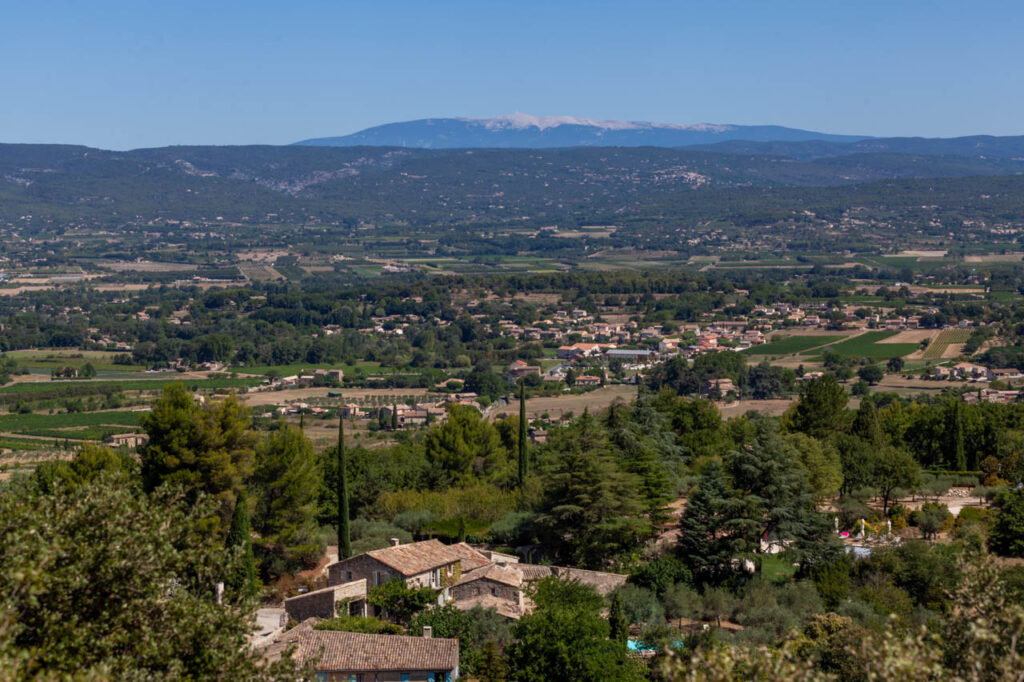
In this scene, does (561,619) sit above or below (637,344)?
above

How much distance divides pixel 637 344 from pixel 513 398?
21397 mm

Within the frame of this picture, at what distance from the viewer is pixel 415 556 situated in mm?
22203

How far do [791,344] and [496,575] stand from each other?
60892 mm

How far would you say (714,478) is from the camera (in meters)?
23.5

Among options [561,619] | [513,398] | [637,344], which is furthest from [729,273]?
[561,619]

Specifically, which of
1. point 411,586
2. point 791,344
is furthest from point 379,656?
point 791,344

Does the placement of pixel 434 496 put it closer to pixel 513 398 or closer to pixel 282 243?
pixel 513 398

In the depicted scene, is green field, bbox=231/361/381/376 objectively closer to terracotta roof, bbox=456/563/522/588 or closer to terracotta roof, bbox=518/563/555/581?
terracotta roof, bbox=518/563/555/581

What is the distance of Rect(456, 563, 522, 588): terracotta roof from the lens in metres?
20.8

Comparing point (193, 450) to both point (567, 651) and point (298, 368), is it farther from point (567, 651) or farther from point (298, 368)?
point (298, 368)

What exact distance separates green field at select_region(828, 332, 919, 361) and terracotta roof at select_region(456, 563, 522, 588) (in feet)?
173

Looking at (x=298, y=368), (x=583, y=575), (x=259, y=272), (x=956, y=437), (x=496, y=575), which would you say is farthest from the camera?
(x=259, y=272)

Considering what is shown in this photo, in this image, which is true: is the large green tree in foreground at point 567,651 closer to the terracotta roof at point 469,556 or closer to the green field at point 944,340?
the terracotta roof at point 469,556

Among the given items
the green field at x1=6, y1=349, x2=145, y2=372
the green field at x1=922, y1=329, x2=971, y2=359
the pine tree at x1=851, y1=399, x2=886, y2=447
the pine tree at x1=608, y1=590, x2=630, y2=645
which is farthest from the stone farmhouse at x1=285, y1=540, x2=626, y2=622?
the green field at x1=6, y1=349, x2=145, y2=372
